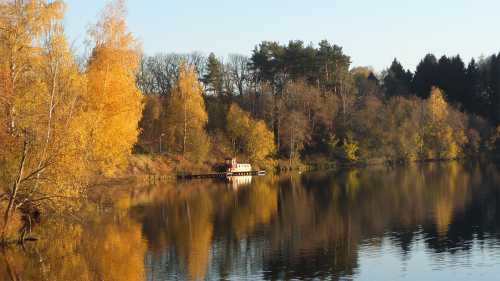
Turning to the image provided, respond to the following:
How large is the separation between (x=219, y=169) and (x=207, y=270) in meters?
52.3

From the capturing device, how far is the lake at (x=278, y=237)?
2381cm

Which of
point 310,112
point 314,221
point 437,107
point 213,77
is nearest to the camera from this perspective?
point 314,221

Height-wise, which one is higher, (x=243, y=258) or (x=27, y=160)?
(x=27, y=160)

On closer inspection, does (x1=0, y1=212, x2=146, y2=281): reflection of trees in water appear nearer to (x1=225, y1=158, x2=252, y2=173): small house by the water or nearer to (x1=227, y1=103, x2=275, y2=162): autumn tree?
(x1=225, y1=158, x2=252, y2=173): small house by the water

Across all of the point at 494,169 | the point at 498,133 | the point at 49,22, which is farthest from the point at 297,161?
the point at 49,22

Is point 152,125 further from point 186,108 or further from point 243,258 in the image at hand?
point 243,258

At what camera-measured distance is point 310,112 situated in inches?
3516

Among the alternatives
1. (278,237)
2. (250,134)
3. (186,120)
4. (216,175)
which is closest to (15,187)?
(278,237)

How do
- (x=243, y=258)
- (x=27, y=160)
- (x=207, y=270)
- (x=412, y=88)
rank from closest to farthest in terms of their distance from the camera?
(x=207, y=270), (x=243, y=258), (x=27, y=160), (x=412, y=88)

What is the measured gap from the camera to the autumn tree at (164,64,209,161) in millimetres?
72875

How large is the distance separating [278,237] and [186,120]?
43.4m

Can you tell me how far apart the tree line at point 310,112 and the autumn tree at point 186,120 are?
0.57 m

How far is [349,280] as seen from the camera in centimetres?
2206

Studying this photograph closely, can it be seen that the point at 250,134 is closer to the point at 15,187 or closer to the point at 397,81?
the point at 397,81
